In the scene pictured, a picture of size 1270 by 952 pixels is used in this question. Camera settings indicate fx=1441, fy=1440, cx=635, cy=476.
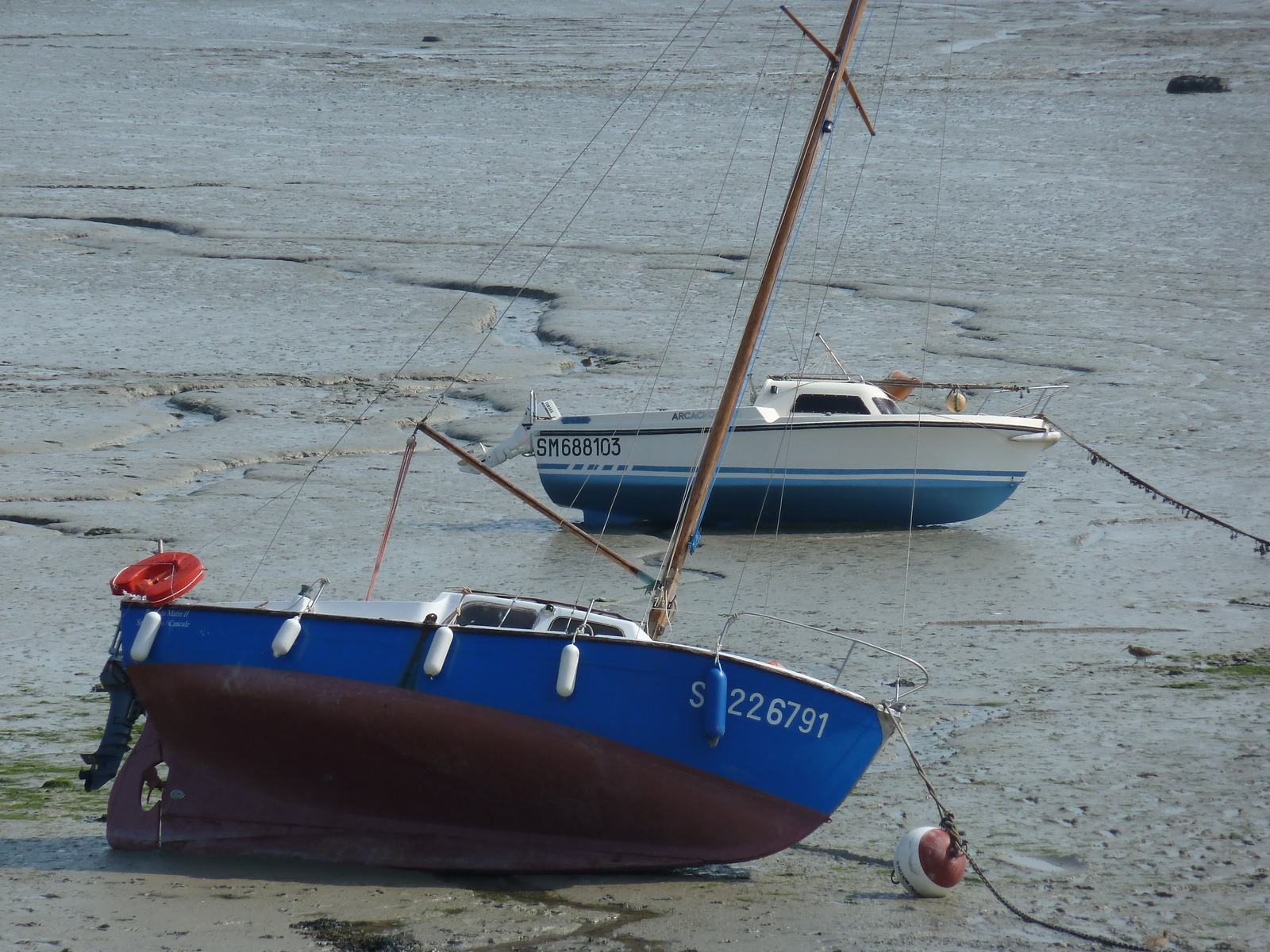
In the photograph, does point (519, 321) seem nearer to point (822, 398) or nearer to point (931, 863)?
point (822, 398)

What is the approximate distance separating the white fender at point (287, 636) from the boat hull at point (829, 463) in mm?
5826

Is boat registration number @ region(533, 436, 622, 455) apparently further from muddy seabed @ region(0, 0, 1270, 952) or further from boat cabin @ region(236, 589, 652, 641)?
boat cabin @ region(236, 589, 652, 641)

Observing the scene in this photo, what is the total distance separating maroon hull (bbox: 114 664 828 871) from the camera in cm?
612

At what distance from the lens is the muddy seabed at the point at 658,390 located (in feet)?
19.8

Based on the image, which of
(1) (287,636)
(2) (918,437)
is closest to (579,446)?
(2) (918,437)

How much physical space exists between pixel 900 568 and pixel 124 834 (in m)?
6.21

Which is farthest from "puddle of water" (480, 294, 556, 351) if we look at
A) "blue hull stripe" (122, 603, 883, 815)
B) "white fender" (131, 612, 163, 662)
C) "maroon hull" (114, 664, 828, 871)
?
"blue hull stripe" (122, 603, 883, 815)

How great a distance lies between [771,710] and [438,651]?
1.42 meters

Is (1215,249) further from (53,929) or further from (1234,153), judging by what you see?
(53,929)

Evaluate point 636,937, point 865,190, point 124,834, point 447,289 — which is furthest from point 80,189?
point 636,937

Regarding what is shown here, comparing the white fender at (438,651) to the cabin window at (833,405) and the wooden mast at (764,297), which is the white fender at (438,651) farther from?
the cabin window at (833,405)

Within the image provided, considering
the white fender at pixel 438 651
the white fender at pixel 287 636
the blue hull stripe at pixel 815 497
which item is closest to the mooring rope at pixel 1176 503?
the blue hull stripe at pixel 815 497

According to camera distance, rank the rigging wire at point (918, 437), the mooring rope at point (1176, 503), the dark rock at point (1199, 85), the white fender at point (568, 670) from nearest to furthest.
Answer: the white fender at point (568, 670) → the rigging wire at point (918, 437) → the mooring rope at point (1176, 503) → the dark rock at point (1199, 85)

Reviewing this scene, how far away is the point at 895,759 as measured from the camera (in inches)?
285
